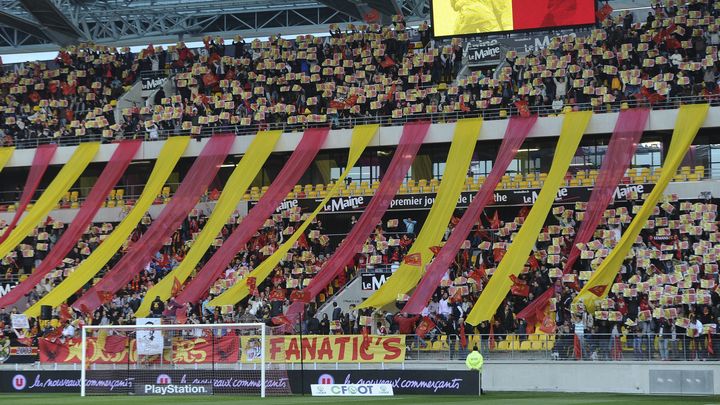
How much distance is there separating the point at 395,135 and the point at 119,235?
35.5ft

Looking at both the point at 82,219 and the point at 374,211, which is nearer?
the point at 374,211

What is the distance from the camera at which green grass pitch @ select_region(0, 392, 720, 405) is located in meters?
28.0

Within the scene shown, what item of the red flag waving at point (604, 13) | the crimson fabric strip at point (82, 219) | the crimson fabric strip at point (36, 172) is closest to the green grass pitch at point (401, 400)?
the crimson fabric strip at point (82, 219)

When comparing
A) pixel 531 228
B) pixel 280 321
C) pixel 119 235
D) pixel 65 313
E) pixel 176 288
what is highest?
pixel 119 235

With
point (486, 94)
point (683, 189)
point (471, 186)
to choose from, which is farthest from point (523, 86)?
point (683, 189)

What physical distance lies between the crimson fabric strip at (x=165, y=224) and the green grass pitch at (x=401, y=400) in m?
9.00

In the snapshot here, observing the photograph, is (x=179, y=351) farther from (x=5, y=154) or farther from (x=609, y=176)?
(x=5, y=154)

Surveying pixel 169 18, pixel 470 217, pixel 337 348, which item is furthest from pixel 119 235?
pixel 169 18

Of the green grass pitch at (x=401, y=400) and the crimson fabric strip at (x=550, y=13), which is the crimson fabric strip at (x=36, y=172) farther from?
the crimson fabric strip at (x=550, y=13)

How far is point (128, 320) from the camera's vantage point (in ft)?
131

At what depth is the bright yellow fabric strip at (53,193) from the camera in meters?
45.7

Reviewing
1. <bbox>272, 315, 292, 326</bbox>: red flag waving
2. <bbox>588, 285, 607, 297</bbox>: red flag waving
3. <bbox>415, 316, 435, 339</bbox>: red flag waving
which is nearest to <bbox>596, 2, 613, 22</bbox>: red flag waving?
<bbox>588, 285, 607, 297</bbox>: red flag waving

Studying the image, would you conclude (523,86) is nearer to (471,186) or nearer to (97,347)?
(471,186)

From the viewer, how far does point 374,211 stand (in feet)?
138
